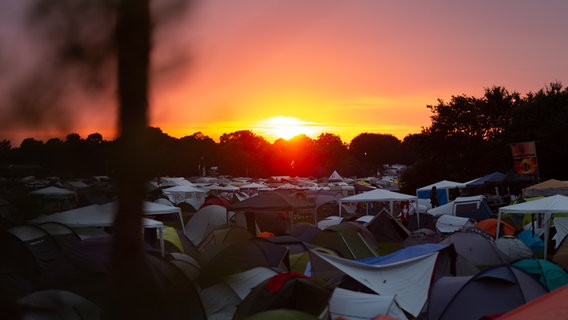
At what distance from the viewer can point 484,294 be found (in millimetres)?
9289

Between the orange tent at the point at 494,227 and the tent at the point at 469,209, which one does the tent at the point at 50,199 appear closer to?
the orange tent at the point at 494,227

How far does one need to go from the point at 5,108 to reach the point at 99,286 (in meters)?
0.59

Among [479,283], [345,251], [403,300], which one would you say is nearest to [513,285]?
[479,283]

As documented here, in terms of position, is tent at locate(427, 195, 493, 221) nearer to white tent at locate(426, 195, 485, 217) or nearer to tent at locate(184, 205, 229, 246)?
white tent at locate(426, 195, 485, 217)

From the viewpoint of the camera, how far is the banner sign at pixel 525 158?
104ft

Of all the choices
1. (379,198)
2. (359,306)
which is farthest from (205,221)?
(359,306)

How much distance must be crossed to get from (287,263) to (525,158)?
76.1 ft

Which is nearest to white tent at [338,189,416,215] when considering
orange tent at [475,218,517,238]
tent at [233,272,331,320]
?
orange tent at [475,218,517,238]

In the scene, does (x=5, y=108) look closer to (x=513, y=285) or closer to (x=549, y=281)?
(x=513, y=285)

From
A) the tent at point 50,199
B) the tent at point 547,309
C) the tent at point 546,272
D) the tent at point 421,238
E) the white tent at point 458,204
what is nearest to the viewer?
the tent at point 50,199

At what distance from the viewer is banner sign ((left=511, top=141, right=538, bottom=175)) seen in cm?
3170

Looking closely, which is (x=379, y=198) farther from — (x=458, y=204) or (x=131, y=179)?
(x=131, y=179)

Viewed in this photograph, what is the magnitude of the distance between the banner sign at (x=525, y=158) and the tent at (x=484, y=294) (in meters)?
23.8

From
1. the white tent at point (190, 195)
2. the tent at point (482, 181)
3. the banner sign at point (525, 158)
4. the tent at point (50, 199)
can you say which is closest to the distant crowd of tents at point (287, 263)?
the tent at point (50, 199)
